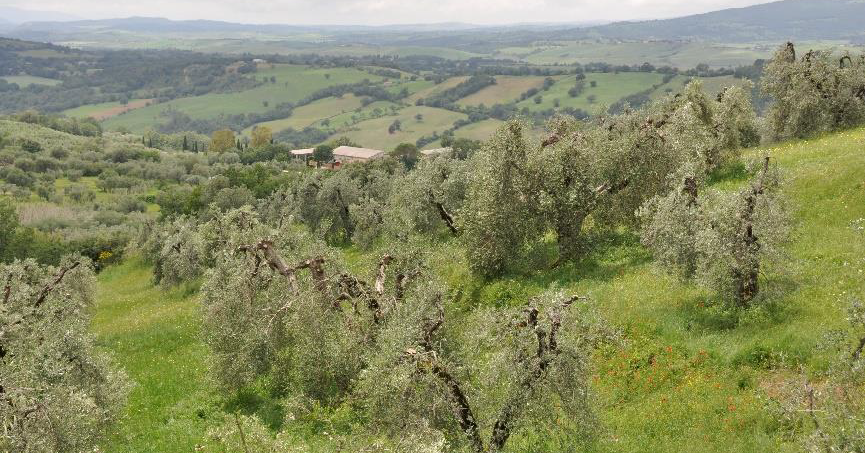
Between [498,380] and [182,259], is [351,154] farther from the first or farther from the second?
[498,380]

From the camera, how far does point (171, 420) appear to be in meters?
29.6

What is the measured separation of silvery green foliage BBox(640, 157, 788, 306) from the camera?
82.0ft

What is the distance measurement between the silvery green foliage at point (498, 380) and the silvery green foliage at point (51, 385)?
10.2 meters

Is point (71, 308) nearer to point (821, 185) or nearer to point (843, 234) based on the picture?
point (843, 234)

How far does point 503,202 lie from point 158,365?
→ 22807 millimetres

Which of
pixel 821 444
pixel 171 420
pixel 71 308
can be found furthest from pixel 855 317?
pixel 71 308

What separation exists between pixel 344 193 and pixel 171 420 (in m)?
35.4

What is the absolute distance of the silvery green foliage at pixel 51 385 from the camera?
19.6 meters

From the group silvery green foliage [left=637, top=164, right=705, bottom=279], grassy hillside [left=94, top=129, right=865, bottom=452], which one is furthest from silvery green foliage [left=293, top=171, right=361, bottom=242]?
silvery green foliage [left=637, top=164, right=705, bottom=279]

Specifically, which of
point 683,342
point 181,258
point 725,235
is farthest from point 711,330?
point 181,258

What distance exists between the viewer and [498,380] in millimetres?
19266

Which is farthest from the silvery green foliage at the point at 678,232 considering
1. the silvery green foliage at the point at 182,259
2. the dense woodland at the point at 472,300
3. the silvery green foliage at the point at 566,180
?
the silvery green foliage at the point at 182,259

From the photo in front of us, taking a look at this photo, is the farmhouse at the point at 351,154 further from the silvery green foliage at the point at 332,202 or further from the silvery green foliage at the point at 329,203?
the silvery green foliage at the point at 329,203

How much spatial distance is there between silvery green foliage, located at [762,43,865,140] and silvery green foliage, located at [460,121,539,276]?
27945 millimetres
